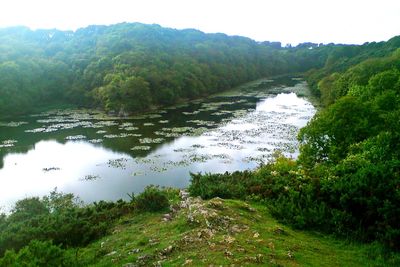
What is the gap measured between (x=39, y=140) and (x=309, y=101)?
216ft

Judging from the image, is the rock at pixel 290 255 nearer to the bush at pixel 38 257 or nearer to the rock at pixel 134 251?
the rock at pixel 134 251

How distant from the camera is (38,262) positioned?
1329 cm

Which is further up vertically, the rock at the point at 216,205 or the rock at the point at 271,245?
the rock at the point at 216,205

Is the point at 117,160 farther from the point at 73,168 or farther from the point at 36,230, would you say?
the point at 36,230

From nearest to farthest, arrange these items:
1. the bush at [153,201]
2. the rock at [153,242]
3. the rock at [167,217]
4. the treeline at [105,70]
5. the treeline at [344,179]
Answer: the rock at [153,242] → the treeline at [344,179] → the rock at [167,217] → the bush at [153,201] → the treeline at [105,70]

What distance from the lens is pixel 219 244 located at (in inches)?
605

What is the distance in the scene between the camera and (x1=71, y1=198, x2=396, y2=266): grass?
14484mm

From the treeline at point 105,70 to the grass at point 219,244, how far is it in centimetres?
6201

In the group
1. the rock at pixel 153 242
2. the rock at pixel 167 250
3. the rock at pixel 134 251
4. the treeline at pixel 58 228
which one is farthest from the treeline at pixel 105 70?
the rock at pixel 167 250

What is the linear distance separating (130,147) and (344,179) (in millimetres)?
36342

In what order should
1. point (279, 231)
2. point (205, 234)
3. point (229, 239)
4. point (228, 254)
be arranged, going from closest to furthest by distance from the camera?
point (228, 254) < point (229, 239) < point (205, 234) < point (279, 231)

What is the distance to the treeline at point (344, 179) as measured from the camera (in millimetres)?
18219

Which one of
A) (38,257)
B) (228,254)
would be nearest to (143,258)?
(228,254)

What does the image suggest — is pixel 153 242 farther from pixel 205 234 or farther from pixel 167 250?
pixel 205 234
